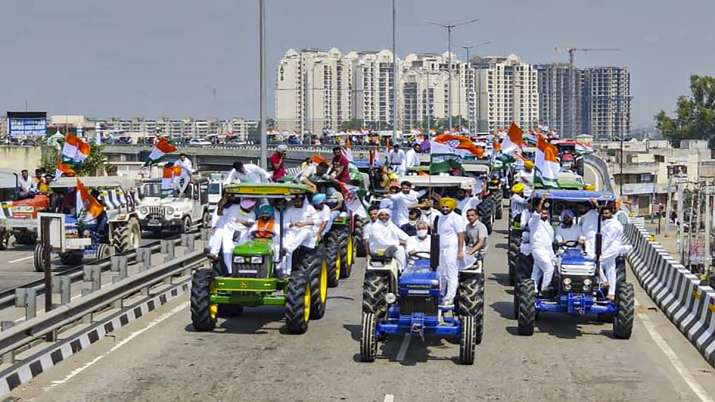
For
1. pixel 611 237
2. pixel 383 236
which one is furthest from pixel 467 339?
pixel 611 237

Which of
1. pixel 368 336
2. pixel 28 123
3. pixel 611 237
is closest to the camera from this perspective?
pixel 368 336

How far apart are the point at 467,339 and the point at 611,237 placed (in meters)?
4.50

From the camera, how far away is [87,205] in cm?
2575

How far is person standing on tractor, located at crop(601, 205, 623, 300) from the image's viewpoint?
17625mm

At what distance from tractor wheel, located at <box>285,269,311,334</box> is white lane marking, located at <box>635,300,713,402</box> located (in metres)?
5.20

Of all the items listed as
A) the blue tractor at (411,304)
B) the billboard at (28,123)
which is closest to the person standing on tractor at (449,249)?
the blue tractor at (411,304)

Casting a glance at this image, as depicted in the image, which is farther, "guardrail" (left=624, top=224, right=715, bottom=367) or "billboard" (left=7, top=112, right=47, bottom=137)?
"billboard" (left=7, top=112, right=47, bottom=137)

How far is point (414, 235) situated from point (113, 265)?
196 inches

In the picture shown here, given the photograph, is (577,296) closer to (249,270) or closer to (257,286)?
(257,286)

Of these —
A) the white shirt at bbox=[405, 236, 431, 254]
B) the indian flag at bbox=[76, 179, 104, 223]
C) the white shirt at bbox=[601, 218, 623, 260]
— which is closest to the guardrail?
the white shirt at bbox=[601, 218, 623, 260]

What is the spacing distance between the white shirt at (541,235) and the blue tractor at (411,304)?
89.9 inches

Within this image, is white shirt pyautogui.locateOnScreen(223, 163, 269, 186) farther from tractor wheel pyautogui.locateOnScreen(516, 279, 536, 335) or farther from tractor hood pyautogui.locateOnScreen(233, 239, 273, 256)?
tractor wheel pyautogui.locateOnScreen(516, 279, 536, 335)

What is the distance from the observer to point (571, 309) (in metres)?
17.3

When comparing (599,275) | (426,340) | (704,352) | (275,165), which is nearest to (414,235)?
(426,340)
